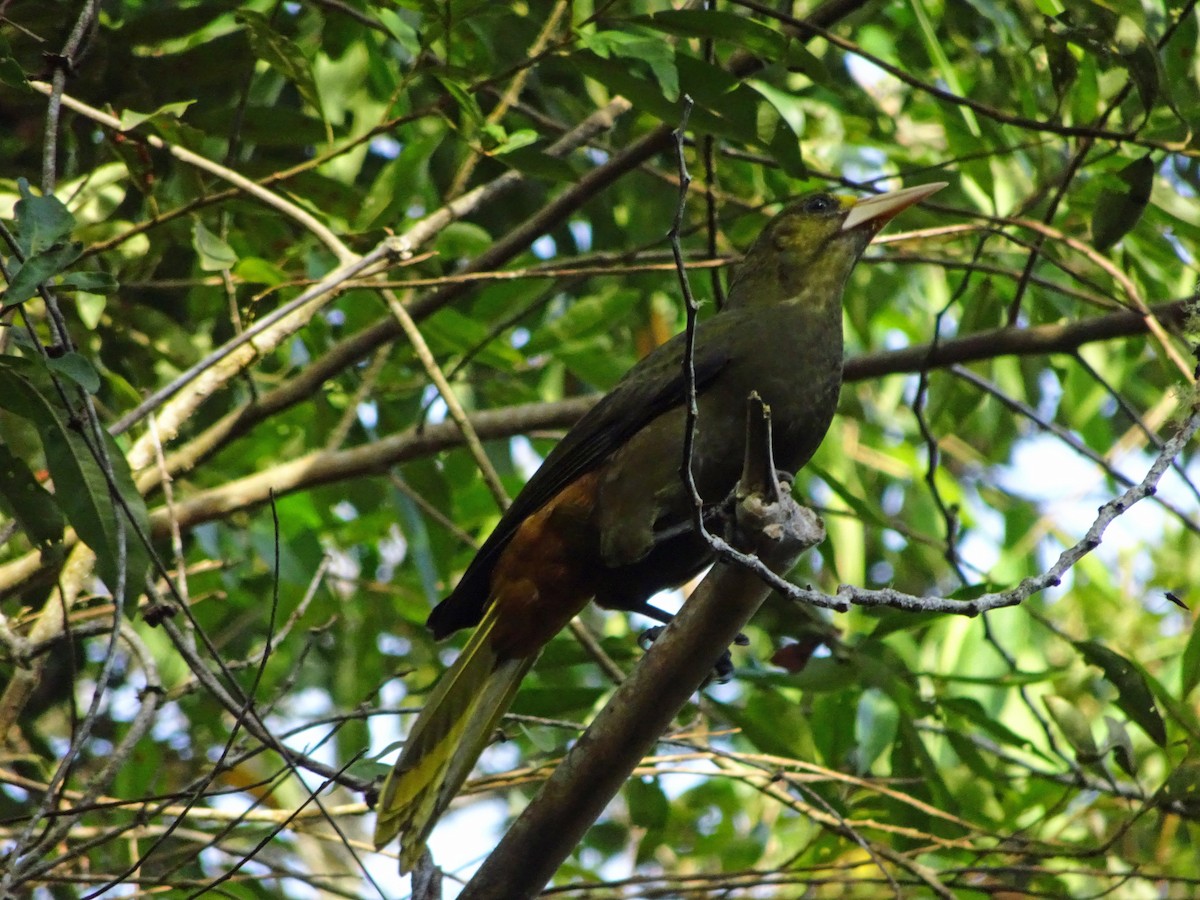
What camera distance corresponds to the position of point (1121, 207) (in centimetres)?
341

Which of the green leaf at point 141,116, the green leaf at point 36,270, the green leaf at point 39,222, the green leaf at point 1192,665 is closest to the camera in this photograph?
the green leaf at point 36,270

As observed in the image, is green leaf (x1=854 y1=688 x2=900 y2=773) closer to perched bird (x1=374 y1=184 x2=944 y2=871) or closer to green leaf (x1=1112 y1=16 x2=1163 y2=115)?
perched bird (x1=374 y1=184 x2=944 y2=871)

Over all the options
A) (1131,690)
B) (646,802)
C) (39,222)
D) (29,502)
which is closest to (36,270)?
(39,222)

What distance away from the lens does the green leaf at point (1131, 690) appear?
334 cm

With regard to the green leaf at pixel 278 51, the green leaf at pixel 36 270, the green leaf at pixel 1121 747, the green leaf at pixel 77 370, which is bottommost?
the green leaf at pixel 1121 747

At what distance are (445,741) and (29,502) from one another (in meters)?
1.04

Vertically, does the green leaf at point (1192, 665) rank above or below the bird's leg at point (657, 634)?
below

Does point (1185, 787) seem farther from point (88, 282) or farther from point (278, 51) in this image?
point (278, 51)

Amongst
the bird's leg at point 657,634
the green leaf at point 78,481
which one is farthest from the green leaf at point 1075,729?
the green leaf at point 78,481

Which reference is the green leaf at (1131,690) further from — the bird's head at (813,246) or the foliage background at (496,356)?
the bird's head at (813,246)

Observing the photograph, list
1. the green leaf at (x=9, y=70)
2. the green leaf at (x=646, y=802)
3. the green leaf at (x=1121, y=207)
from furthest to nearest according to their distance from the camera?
the green leaf at (x=646, y=802) < the green leaf at (x=1121, y=207) < the green leaf at (x=9, y=70)

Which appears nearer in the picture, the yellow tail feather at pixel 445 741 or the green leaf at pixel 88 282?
the green leaf at pixel 88 282

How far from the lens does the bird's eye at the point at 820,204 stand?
3990 millimetres

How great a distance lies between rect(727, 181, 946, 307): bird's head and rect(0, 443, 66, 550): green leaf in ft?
6.27
